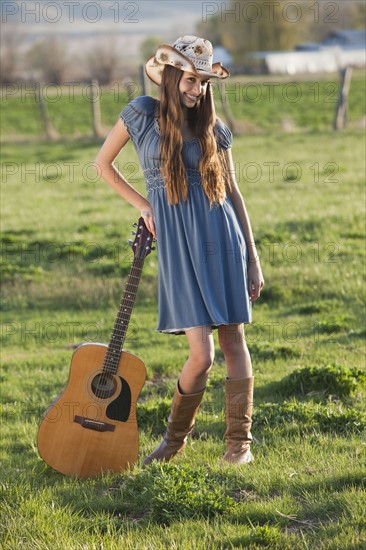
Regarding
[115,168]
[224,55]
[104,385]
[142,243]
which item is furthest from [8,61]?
[104,385]

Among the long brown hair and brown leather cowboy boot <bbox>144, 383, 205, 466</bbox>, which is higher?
the long brown hair

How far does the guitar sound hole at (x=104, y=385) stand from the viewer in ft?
17.5

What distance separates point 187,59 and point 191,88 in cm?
17

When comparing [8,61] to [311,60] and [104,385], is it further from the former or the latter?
[104,385]

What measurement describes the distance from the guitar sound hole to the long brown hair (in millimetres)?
1074

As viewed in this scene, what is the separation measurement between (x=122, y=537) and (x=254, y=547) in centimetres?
60

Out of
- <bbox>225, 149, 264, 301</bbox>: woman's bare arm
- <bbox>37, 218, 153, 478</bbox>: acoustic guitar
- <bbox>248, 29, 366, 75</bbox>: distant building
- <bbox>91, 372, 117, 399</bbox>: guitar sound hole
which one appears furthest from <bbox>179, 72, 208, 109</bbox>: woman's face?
<bbox>248, 29, 366, 75</bbox>: distant building

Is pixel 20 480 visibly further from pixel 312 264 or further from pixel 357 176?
pixel 357 176

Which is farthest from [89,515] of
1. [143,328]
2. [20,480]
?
[143,328]

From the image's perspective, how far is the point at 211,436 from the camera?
5.80m

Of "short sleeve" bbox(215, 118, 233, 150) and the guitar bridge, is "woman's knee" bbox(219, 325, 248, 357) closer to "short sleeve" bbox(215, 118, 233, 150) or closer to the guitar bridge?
the guitar bridge

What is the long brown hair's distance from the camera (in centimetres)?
497

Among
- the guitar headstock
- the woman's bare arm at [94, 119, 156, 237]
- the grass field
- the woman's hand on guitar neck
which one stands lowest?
the grass field

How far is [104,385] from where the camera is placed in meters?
5.34
